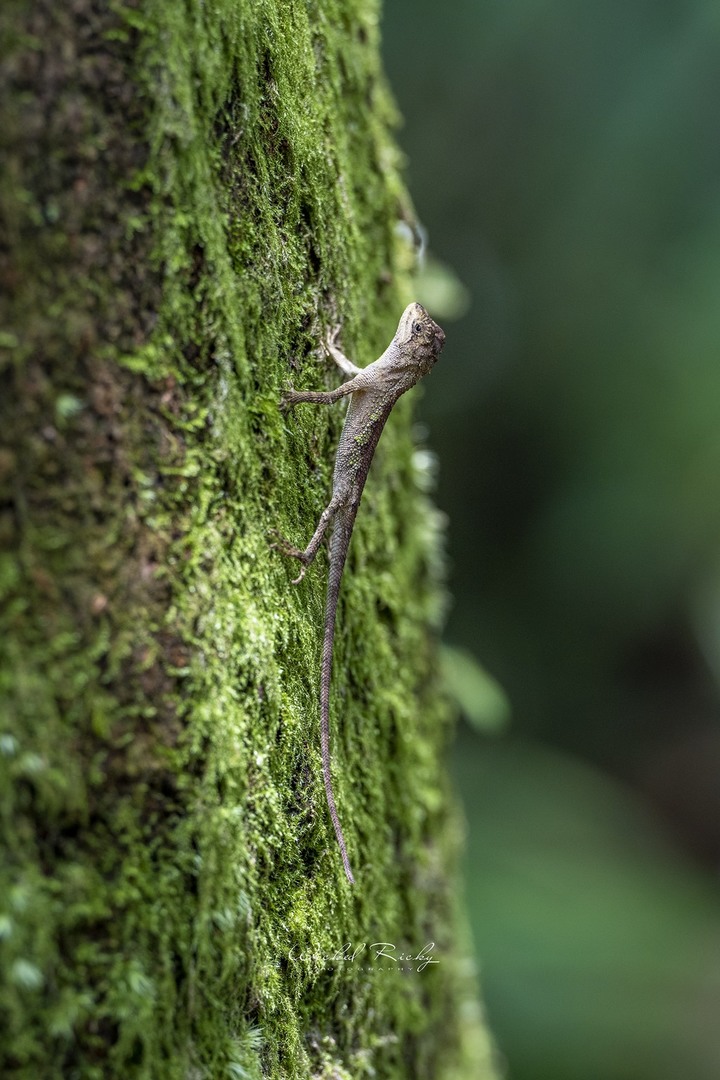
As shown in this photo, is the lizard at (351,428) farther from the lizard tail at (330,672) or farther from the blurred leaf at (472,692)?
the blurred leaf at (472,692)

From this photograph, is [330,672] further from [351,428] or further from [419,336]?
[419,336]

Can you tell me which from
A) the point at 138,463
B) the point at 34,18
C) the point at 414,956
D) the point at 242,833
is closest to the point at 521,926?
the point at 414,956

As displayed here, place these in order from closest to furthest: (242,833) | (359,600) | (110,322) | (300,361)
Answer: (110,322) < (242,833) < (300,361) < (359,600)

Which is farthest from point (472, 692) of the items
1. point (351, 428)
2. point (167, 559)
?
point (167, 559)

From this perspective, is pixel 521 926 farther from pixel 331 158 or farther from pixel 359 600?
pixel 331 158

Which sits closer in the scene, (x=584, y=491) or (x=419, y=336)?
(x=419, y=336)

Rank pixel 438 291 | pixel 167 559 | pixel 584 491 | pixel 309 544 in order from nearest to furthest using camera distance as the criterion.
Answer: pixel 167 559 < pixel 309 544 < pixel 438 291 < pixel 584 491

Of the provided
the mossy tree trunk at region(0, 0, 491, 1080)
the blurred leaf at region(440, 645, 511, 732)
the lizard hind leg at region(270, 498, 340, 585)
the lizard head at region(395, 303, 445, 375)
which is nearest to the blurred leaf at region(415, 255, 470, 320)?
the lizard head at region(395, 303, 445, 375)
